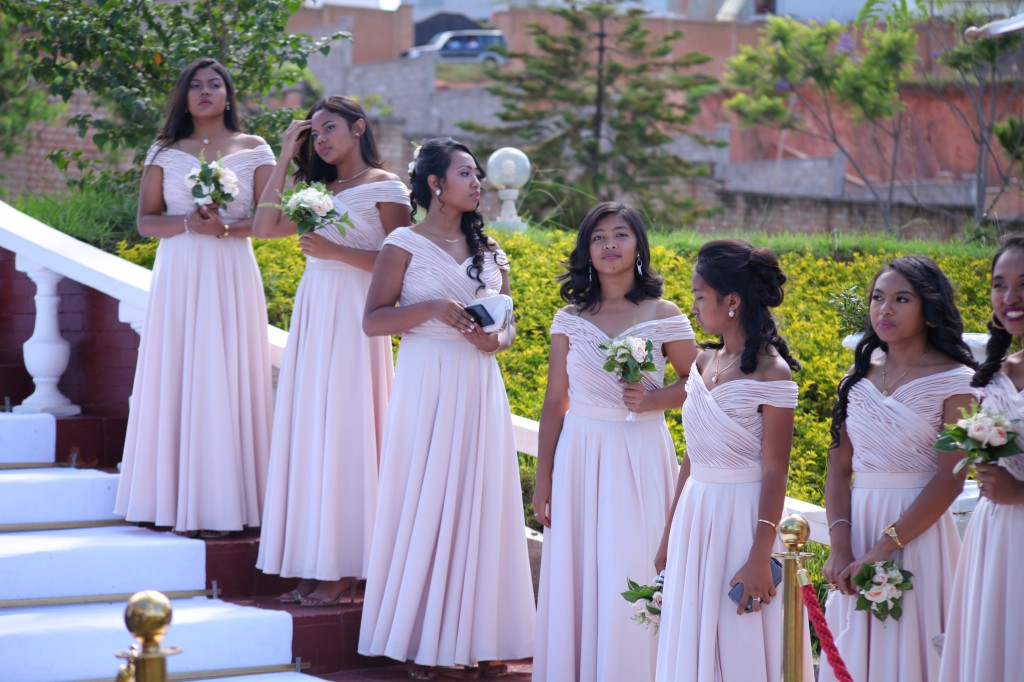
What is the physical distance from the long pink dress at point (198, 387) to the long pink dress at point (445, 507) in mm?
969

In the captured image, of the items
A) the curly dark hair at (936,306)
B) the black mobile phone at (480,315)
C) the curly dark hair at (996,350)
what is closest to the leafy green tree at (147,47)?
the black mobile phone at (480,315)

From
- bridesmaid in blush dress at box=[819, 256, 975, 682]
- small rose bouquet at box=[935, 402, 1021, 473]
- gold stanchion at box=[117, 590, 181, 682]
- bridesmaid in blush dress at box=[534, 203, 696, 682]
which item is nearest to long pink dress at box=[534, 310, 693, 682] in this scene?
bridesmaid in blush dress at box=[534, 203, 696, 682]

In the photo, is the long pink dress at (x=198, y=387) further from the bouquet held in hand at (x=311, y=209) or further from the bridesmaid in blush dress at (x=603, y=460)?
the bridesmaid in blush dress at (x=603, y=460)

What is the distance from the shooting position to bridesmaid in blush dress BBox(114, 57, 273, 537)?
6.21m

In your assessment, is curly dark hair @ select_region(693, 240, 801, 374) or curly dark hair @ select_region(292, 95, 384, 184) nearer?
curly dark hair @ select_region(693, 240, 801, 374)

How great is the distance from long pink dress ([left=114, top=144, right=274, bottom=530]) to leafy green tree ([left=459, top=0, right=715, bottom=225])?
66.9ft

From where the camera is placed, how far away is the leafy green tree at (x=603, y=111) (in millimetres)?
27094

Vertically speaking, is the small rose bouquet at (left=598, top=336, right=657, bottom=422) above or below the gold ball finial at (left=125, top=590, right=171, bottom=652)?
above

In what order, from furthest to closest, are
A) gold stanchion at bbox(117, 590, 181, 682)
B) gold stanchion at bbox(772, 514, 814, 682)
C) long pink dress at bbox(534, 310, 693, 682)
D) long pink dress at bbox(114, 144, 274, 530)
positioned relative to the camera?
long pink dress at bbox(114, 144, 274, 530) → long pink dress at bbox(534, 310, 693, 682) → gold stanchion at bbox(772, 514, 814, 682) → gold stanchion at bbox(117, 590, 181, 682)

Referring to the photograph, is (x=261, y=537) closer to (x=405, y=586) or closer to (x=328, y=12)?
(x=405, y=586)

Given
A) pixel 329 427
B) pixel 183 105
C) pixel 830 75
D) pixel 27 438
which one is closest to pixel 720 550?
pixel 329 427

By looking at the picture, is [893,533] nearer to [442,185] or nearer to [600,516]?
[600,516]

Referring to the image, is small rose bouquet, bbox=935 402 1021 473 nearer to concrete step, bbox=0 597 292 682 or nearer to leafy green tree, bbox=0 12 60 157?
concrete step, bbox=0 597 292 682

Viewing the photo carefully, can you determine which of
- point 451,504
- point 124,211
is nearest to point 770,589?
point 451,504
